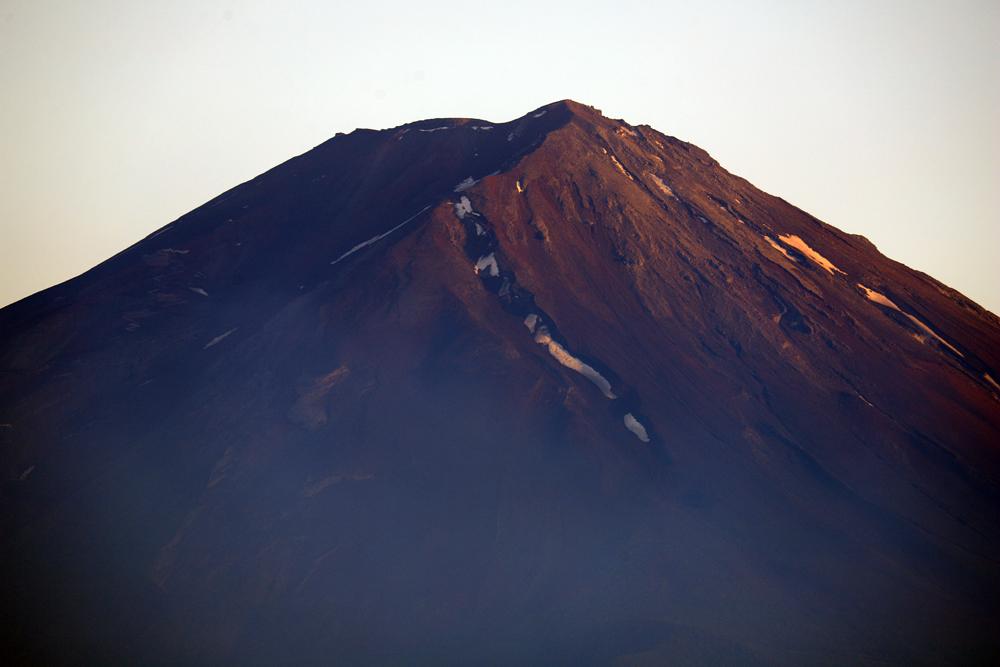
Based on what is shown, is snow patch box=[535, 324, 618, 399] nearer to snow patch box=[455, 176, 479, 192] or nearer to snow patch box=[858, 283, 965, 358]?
snow patch box=[455, 176, 479, 192]

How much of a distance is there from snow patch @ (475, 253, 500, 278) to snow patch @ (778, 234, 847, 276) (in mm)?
25555

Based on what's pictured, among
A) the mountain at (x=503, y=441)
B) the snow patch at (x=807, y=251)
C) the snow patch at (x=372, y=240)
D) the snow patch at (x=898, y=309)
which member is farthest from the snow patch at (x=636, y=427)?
the snow patch at (x=898, y=309)

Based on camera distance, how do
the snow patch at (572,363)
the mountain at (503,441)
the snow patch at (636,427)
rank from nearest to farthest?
1. the mountain at (503,441)
2. the snow patch at (636,427)
3. the snow patch at (572,363)

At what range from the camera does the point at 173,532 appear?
6419 centimetres

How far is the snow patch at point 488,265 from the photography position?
76.8 meters

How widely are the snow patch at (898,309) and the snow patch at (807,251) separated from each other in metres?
2.66

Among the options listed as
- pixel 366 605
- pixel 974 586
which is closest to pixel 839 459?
pixel 974 586

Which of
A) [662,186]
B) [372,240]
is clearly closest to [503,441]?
[372,240]

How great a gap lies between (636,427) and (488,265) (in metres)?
15.1

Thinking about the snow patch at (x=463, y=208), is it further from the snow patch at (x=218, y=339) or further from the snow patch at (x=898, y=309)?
the snow patch at (x=898, y=309)

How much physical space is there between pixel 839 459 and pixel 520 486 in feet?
67.5

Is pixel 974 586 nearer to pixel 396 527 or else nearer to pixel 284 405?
pixel 396 527

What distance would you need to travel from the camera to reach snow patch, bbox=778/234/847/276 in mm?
88438

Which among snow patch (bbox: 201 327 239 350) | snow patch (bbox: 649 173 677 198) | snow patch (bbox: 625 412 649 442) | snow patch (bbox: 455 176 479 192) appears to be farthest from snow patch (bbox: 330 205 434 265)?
snow patch (bbox: 625 412 649 442)
